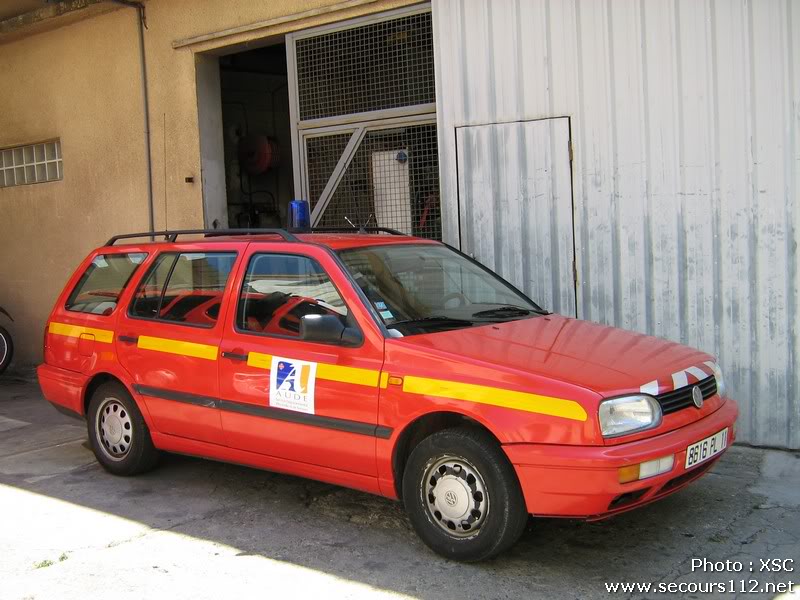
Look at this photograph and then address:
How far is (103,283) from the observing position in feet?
20.4

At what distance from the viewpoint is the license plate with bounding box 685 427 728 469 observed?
413 centimetres

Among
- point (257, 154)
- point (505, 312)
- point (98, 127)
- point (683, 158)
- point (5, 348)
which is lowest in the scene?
point (5, 348)

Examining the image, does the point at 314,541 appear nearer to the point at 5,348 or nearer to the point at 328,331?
the point at 328,331

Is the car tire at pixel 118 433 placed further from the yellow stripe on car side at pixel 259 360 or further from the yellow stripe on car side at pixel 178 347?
the yellow stripe on car side at pixel 259 360

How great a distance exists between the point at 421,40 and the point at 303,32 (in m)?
1.41

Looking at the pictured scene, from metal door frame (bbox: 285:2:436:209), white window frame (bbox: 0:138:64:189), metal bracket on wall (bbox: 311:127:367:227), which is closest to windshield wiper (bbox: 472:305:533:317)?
metal door frame (bbox: 285:2:436:209)

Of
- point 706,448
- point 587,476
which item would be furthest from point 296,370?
point 706,448

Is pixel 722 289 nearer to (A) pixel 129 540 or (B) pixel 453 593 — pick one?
(B) pixel 453 593

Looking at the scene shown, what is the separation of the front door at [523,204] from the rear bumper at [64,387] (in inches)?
134

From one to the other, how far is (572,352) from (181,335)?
2.46m

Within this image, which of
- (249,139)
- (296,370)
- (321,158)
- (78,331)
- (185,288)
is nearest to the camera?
(296,370)

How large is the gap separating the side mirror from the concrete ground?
1.09 m

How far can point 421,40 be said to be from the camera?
26.1ft

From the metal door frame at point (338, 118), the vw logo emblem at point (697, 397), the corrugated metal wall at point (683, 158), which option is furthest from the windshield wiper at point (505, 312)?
the metal door frame at point (338, 118)
